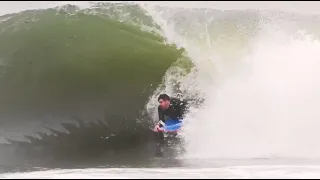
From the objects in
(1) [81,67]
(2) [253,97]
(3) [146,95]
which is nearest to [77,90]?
(1) [81,67]

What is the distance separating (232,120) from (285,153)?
0.48 feet

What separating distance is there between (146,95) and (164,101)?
4 centimetres

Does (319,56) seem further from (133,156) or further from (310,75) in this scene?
(133,156)

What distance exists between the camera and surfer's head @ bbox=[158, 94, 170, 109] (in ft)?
3.84

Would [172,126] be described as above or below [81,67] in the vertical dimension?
below

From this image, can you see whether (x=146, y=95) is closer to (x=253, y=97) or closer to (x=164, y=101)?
(x=164, y=101)

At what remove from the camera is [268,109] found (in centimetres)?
→ 119

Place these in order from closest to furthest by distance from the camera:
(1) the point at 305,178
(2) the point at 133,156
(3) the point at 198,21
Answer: (1) the point at 305,178, (2) the point at 133,156, (3) the point at 198,21

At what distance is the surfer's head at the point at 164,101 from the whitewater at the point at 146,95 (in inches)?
0.5

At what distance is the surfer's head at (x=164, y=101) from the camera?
117 centimetres

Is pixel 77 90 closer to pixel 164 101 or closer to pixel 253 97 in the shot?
pixel 164 101

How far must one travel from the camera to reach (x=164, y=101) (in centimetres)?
117

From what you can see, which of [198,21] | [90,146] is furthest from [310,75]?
[90,146]

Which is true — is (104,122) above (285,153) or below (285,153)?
above
